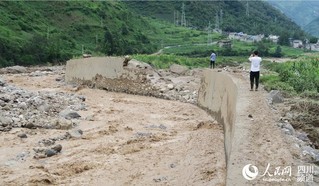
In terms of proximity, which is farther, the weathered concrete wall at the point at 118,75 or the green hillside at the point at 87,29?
the green hillside at the point at 87,29

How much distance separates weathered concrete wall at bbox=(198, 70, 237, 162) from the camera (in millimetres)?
15136

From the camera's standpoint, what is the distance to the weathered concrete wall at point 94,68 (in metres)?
27.9

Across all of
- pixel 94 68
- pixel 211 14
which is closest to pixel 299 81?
pixel 94 68

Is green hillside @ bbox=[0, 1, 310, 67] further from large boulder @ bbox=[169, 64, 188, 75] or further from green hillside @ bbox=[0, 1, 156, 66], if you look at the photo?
large boulder @ bbox=[169, 64, 188, 75]

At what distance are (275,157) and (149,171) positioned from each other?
410cm

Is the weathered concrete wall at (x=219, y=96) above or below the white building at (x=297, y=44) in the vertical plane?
below

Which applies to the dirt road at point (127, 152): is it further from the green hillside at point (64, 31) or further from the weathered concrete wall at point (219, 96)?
the green hillside at point (64, 31)

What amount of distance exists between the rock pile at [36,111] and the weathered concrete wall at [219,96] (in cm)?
572

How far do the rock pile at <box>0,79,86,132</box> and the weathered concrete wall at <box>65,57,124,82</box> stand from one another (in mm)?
5364

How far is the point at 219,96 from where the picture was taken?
18.5 meters

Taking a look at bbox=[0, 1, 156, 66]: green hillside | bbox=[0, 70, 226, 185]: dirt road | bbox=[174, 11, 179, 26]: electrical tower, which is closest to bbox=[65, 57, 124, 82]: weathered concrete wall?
bbox=[0, 70, 226, 185]: dirt road

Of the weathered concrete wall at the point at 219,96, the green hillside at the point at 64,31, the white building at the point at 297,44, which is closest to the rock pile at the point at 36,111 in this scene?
the weathered concrete wall at the point at 219,96

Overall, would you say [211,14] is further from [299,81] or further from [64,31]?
Answer: [299,81]

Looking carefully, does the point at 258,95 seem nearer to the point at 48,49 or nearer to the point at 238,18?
the point at 48,49
